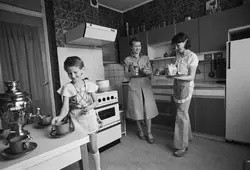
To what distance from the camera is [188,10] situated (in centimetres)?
249

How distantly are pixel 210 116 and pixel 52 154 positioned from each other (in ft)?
6.48

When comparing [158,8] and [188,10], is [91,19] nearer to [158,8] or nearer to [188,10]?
[158,8]

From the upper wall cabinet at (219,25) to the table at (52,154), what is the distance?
2145 millimetres

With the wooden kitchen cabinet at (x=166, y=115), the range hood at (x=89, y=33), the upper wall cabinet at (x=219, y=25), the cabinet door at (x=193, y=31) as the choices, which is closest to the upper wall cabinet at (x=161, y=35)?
the cabinet door at (x=193, y=31)

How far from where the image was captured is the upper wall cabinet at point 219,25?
1.81 metres

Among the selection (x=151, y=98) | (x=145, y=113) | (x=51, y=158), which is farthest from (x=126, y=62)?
(x=51, y=158)

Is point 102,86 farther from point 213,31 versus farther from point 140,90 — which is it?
point 213,31

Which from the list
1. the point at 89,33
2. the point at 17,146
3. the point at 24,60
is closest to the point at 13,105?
the point at 17,146

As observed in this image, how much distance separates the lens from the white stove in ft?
5.75

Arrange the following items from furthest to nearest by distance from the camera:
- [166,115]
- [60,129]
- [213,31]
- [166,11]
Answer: [166,11] < [166,115] < [213,31] < [60,129]

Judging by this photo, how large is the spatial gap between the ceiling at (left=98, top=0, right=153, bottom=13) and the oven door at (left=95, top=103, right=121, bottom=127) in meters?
2.17

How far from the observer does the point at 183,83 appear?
1545mm

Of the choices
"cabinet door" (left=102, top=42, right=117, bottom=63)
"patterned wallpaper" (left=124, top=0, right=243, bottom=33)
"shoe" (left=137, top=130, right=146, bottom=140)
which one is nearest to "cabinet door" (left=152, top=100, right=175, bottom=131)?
"shoe" (left=137, top=130, right=146, bottom=140)

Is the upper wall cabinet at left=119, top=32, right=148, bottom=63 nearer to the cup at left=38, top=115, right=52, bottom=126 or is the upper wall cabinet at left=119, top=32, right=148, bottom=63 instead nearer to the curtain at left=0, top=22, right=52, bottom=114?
the curtain at left=0, top=22, right=52, bottom=114
